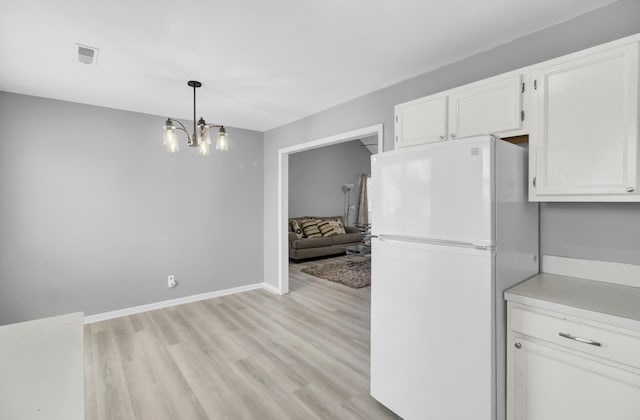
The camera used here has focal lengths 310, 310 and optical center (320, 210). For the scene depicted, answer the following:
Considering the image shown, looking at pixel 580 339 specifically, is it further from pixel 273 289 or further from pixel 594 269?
pixel 273 289

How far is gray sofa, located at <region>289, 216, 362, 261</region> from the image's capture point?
265 inches

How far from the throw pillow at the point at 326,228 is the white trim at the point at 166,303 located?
267 centimetres

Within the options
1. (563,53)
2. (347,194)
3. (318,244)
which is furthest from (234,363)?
(347,194)

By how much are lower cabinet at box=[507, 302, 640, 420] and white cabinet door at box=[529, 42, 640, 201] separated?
0.67 metres

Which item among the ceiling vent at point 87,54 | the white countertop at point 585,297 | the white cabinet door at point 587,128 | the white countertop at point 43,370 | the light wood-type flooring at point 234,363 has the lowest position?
the light wood-type flooring at point 234,363

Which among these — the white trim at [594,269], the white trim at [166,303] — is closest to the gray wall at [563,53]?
the white trim at [594,269]

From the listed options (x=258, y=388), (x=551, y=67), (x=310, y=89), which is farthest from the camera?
(x=310, y=89)

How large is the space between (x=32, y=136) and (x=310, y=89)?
2.93m

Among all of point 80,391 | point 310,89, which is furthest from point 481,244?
point 310,89

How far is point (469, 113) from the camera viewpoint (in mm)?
2086

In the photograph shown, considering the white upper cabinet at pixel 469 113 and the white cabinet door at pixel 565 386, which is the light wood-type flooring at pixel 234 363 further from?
the white upper cabinet at pixel 469 113

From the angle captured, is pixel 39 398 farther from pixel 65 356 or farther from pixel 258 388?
pixel 258 388

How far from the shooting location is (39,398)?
868 mm

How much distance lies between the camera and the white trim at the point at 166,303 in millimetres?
3609
